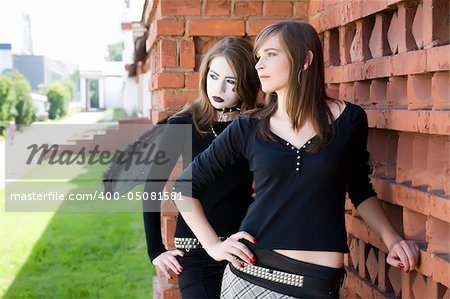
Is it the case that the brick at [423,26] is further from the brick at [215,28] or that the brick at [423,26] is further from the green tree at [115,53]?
the green tree at [115,53]

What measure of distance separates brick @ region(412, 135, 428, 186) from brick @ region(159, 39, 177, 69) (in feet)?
5.40

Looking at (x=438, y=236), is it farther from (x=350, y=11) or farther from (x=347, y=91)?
(x=350, y=11)

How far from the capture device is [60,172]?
13.1m

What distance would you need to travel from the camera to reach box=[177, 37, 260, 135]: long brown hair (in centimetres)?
244

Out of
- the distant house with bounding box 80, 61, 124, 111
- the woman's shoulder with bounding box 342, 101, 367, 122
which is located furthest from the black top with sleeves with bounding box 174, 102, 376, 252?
the distant house with bounding box 80, 61, 124, 111

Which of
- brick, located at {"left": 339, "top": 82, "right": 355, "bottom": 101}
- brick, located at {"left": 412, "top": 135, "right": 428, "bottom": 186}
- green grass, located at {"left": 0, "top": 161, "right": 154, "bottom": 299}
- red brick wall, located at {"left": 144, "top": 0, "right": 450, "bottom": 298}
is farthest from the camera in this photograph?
green grass, located at {"left": 0, "top": 161, "right": 154, "bottom": 299}

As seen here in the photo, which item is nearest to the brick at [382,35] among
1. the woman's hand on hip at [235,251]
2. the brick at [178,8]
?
the woman's hand on hip at [235,251]

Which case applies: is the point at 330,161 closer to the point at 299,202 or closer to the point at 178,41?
the point at 299,202

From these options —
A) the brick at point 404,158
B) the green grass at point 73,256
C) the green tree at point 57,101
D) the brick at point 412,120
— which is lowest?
the green grass at point 73,256

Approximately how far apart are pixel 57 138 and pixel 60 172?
230 centimetres

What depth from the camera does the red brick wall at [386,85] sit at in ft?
6.08

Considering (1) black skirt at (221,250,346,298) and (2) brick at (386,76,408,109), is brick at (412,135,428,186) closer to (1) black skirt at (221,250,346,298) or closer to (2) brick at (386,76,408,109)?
(2) brick at (386,76,408,109)

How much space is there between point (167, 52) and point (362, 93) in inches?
48.0

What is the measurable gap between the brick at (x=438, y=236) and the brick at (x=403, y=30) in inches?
22.0
